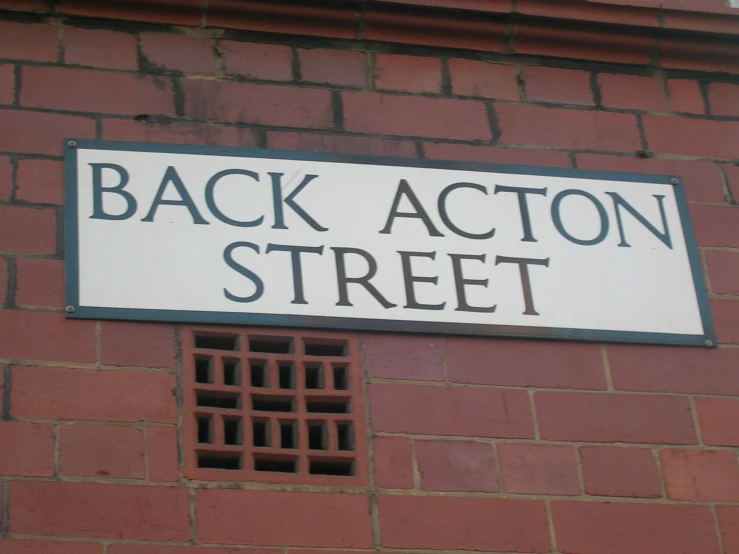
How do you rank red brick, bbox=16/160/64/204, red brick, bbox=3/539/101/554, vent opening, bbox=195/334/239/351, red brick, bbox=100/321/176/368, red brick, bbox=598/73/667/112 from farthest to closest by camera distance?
red brick, bbox=598/73/667/112
red brick, bbox=16/160/64/204
vent opening, bbox=195/334/239/351
red brick, bbox=100/321/176/368
red brick, bbox=3/539/101/554

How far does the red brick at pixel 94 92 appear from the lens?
15.0 feet

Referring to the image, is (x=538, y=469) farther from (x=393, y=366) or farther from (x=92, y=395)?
(x=92, y=395)

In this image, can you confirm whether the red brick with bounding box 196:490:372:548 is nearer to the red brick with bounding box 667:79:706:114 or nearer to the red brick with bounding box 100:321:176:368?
the red brick with bounding box 100:321:176:368

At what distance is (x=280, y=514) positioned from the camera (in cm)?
400

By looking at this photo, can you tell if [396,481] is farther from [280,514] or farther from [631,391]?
[631,391]

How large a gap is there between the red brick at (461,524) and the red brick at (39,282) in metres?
0.95

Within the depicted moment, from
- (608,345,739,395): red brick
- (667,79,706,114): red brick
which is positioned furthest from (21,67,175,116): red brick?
(667,79,706,114): red brick

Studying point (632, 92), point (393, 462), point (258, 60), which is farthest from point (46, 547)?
point (632, 92)

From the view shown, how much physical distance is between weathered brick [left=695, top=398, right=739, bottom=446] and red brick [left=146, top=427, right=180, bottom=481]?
1.35 m

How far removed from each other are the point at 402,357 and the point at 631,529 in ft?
2.32

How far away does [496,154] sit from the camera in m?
4.76

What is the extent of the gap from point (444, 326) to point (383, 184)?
0.46 m

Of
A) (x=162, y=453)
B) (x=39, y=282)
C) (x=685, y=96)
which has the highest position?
(x=685, y=96)

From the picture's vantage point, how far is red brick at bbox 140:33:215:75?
4719mm
